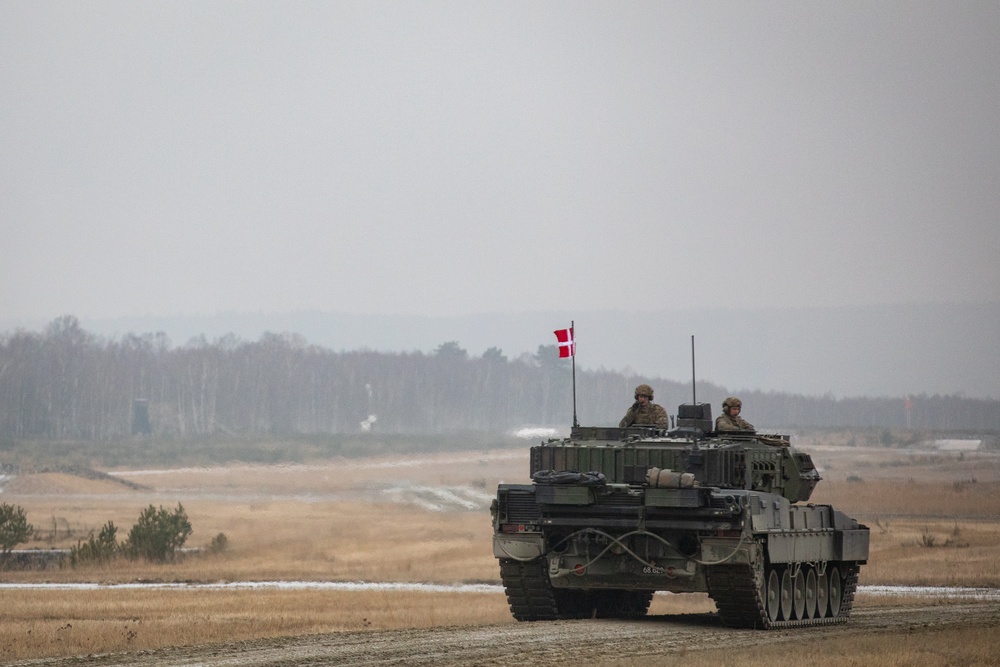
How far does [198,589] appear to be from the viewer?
143 ft

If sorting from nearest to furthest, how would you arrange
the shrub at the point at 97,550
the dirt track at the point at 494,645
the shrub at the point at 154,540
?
1. the dirt track at the point at 494,645
2. the shrub at the point at 97,550
3. the shrub at the point at 154,540

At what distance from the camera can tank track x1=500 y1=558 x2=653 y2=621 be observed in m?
26.6

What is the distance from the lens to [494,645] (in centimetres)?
2184

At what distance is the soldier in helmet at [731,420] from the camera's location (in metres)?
28.6

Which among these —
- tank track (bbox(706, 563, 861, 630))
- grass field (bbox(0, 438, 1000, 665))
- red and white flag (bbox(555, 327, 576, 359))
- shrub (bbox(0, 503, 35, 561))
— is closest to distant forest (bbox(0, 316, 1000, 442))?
grass field (bbox(0, 438, 1000, 665))

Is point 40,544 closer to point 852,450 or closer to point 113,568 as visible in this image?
point 113,568

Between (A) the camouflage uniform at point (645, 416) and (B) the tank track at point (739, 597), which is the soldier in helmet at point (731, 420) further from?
(B) the tank track at point (739, 597)

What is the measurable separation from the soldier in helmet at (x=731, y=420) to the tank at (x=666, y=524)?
295mm

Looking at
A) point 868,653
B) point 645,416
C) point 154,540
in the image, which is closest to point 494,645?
point 868,653

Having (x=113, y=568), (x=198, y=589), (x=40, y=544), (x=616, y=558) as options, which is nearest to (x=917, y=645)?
(x=616, y=558)

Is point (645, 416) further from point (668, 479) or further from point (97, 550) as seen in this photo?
point (97, 550)

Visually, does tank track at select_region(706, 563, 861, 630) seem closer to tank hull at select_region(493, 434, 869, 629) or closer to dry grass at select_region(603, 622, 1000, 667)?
tank hull at select_region(493, 434, 869, 629)

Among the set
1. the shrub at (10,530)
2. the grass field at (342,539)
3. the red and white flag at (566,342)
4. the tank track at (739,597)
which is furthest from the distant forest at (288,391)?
the tank track at (739,597)

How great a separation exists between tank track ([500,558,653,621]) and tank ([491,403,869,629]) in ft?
0.07
